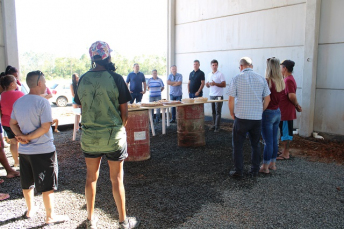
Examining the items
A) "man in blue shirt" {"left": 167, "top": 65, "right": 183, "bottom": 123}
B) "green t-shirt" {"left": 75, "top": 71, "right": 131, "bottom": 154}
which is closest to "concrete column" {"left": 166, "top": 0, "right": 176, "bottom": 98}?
→ "man in blue shirt" {"left": 167, "top": 65, "right": 183, "bottom": 123}

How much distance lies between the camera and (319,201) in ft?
12.4

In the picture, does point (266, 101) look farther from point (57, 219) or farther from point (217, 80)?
point (217, 80)

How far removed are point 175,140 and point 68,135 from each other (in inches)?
125

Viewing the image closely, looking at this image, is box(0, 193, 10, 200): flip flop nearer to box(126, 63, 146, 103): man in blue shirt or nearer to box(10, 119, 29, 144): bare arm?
box(10, 119, 29, 144): bare arm

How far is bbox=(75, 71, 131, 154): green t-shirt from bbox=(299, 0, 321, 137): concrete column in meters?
5.99

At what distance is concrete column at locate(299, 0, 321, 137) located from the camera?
279 inches

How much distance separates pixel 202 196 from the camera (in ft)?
12.9

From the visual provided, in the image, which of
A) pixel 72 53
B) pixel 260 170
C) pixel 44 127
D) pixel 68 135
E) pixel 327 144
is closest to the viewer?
pixel 44 127

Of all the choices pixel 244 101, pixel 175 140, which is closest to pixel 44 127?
pixel 244 101

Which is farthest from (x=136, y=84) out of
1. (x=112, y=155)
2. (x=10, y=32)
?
(x=112, y=155)

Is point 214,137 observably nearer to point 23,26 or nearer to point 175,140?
point 175,140

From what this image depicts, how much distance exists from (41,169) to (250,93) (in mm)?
2923

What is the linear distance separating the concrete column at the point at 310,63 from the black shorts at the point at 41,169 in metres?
6.41

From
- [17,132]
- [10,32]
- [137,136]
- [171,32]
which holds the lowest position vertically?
[137,136]
